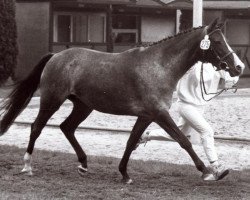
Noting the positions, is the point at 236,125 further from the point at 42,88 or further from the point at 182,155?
the point at 42,88

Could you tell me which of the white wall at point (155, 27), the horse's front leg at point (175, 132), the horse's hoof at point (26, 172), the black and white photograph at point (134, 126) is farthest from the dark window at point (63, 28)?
the horse's front leg at point (175, 132)

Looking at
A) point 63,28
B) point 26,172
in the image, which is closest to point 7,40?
point 63,28

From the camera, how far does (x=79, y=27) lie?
101 feet

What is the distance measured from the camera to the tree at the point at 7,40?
79.5 feet

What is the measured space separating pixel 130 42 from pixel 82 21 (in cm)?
257

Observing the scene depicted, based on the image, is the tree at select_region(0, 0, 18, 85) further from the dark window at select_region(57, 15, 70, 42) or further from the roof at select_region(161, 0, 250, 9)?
the roof at select_region(161, 0, 250, 9)

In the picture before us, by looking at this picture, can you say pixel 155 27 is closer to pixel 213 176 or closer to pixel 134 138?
pixel 134 138

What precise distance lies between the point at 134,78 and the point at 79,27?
2251 centimetres

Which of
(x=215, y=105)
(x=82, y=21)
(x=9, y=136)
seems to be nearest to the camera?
(x=9, y=136)

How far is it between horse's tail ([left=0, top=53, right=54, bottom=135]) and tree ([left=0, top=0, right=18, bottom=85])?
14.7m

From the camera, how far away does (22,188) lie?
7.98 meters

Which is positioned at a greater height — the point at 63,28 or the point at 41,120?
the point at 41,120

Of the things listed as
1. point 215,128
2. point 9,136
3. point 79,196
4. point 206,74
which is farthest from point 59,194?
point 215,128

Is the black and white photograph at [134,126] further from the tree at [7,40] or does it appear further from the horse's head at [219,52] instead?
the tree at [7,40]
